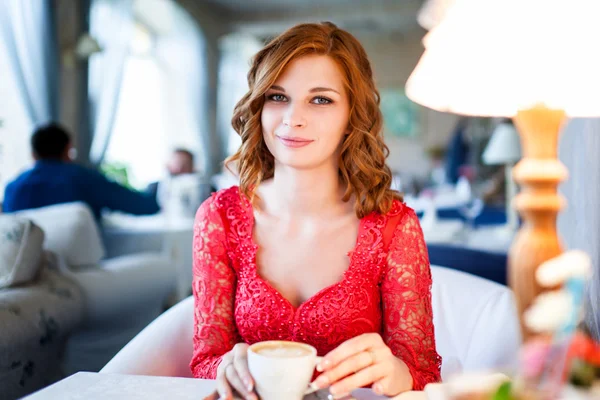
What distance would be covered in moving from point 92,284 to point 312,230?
4.88ft

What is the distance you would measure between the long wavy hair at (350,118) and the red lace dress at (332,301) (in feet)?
0.29

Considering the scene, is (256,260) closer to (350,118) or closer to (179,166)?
(350,118)

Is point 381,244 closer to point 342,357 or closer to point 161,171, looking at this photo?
point 342,357

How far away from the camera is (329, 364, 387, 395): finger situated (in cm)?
88

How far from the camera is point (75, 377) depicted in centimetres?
101

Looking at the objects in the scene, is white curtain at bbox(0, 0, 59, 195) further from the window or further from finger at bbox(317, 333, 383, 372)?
finger at bbox(317, 333, 383, 372)

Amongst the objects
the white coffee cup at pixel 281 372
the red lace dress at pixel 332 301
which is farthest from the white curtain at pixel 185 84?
the white coffee cup at pixel 281 372

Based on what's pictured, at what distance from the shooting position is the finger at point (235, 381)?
33.9 inches

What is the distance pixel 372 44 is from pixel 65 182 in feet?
28.0

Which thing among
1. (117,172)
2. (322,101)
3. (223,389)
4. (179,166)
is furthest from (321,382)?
(117,172)

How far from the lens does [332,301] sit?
4.46ft

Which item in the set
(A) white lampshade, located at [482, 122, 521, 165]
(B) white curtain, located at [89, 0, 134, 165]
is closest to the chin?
(A) white lampshade, located at [482, 122, 521, 165]

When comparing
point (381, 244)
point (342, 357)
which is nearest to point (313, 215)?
point (381, 244)

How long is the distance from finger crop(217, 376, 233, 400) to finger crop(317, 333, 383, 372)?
14 cm
